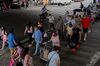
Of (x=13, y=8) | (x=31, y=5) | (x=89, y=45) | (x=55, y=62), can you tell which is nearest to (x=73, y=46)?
(x=89, y=45)

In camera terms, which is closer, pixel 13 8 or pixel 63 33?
pixel 63 33

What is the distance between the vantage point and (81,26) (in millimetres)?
19562

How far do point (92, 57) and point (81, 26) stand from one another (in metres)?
4.08

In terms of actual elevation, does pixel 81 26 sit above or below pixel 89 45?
above

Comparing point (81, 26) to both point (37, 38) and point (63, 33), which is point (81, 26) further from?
point (37, 38)

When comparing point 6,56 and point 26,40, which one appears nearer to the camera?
point 6,56

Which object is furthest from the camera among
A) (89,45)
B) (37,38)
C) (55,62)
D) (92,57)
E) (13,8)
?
(13,8)

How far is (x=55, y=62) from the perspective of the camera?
10250 mm

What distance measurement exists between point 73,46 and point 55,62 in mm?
6722

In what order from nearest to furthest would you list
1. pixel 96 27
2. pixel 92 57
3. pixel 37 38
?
pixel 37 38 < pixel 92 57 < pixel 96 27

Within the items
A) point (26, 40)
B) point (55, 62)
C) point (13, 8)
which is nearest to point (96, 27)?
point (26, 40)

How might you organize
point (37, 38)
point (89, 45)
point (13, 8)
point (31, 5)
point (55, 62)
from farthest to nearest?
point (31, 5), point (13, 8), point (89, 45), point (37, 38), point (55, 62)

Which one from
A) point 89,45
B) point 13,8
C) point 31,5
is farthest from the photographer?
point 31,5

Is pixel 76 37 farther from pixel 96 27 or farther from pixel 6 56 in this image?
pixel 96 27
